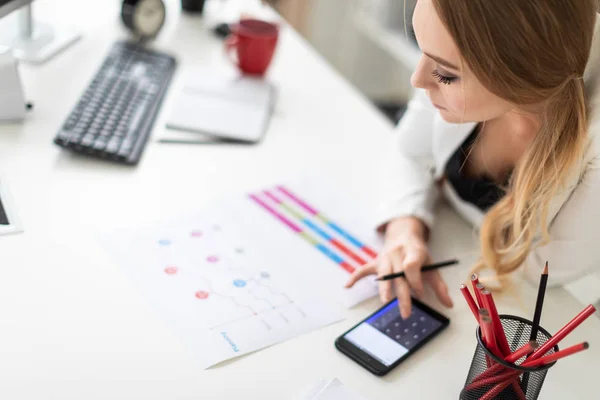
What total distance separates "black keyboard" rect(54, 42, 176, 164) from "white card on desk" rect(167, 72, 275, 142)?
5 centimetres

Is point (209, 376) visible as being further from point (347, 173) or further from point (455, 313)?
point (347, 173)

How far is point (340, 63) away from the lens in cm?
275

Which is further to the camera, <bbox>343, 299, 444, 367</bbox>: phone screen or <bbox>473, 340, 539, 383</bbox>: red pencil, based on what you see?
<bbox>343, 299, 444, 367</bbox>: phone screen

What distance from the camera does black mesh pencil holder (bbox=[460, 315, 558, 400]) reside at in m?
0.69

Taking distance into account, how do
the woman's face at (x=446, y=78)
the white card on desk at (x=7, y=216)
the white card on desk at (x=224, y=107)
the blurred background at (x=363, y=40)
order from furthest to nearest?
1. the blurred background at (x=363, y=40)
2. the white card on desk at (x=224, y=107)
3. the white card on desk at (x=7, y=216)
4. the woman's face at (x=446, y=78)

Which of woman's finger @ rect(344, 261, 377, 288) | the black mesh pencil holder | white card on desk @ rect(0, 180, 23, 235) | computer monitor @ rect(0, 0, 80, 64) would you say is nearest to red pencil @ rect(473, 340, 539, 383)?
the black mesh pencil holder

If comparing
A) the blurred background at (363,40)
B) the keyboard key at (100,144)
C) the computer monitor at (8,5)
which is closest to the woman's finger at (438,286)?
the keyboard key at (100,144)

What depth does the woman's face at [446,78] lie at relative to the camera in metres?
0.78

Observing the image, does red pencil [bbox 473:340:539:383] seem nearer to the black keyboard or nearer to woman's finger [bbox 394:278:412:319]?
woman's finger [bbox 394:278:412:319]

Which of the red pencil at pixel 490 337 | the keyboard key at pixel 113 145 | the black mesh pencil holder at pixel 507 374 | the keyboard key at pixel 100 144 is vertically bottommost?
the keyboard key at pixel 113 145

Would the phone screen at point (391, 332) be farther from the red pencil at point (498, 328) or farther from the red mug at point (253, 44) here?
the red mug at point (253, 44)

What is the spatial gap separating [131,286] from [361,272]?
30 cm

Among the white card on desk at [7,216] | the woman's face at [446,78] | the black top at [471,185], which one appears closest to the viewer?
the woman's face at [446,78]

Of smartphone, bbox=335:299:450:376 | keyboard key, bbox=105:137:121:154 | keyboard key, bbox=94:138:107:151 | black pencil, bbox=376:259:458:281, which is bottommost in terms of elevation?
smartphone, bbox=335:299:450:376
